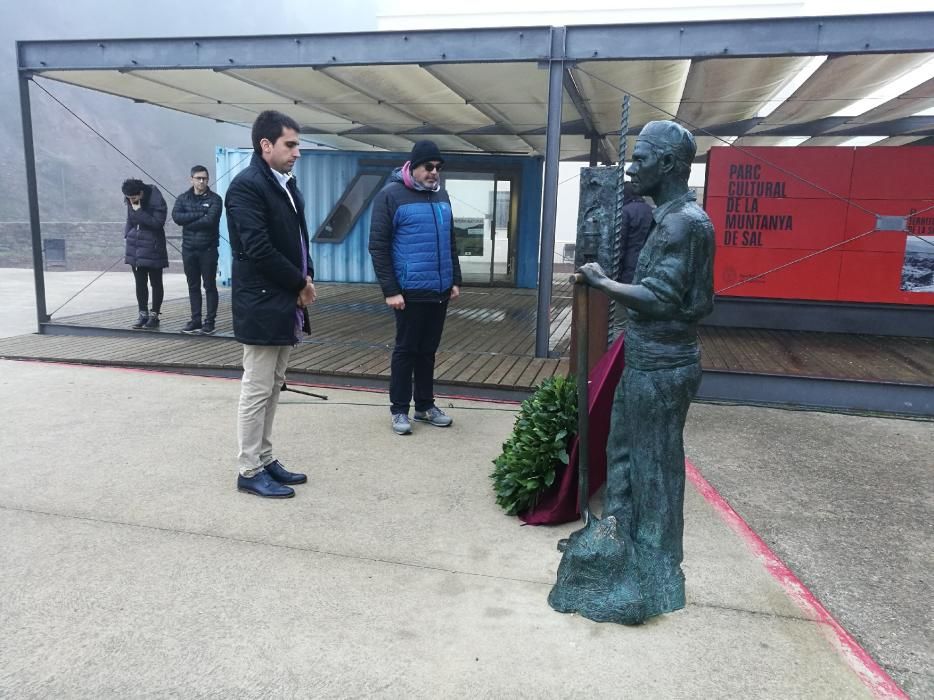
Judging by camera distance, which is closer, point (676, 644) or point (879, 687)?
point (879, 687)

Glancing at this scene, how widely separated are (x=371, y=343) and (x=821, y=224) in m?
5.25

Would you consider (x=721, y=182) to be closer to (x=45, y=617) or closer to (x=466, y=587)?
(x=466, y=587)

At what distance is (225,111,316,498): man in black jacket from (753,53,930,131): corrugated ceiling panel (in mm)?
4442

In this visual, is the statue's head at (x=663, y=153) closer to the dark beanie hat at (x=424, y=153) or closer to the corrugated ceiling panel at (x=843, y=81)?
the dark beanie hat at (x=424, y=153)

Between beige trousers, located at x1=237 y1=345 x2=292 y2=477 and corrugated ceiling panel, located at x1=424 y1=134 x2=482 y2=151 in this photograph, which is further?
corrugated ceiling panel, located at x1=424 y1=134 x2=482 y2=151

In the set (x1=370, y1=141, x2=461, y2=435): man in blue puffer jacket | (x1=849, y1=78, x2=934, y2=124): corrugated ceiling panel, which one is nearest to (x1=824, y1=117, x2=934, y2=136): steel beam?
(x1=849, y1=78, x2=934, y2=124): corrugated ceiling panel

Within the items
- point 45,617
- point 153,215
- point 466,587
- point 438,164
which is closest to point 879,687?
point 466,587

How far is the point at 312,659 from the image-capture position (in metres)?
2.20

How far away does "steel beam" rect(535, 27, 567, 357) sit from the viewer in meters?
5.57

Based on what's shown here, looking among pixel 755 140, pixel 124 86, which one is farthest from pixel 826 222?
pixel 124 86

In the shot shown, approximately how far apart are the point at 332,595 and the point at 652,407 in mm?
1368

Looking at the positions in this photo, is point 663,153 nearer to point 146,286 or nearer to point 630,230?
point 630,230

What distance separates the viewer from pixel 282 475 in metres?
3.66

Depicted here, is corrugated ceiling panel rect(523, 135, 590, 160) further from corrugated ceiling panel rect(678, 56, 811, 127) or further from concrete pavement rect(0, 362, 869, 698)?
concrete pavement rect(0, 362, 869, 698)
